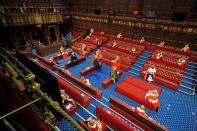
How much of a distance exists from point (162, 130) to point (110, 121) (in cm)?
201

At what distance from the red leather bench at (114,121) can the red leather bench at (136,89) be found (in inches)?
77.8

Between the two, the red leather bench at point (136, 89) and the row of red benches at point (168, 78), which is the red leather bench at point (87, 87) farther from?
the row of red benches at point (168, 78)

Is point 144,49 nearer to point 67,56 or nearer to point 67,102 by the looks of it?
point 67,56

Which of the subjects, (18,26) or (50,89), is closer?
(50,89)

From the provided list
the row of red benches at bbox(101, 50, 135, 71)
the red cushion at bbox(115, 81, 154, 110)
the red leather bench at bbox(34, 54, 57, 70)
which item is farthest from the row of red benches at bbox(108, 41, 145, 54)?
the red leather bench at bbox(34, 54, 57, 70)

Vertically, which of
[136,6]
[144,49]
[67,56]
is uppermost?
[136,6]

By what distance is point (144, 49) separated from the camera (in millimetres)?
11773

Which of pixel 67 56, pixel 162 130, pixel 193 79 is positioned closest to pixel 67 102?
pixel 162 130

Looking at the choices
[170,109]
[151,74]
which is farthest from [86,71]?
[170,109]

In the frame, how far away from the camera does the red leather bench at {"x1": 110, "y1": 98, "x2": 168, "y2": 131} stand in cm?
506

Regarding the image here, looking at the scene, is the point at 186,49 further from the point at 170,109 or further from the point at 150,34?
the point at 170,109

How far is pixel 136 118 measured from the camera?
5645 millimetres

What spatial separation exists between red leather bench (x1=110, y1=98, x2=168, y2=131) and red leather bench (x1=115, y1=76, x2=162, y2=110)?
1.40 metres

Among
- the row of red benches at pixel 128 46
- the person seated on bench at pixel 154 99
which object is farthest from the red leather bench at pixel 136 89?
the row of red benches at pixel 128 46
